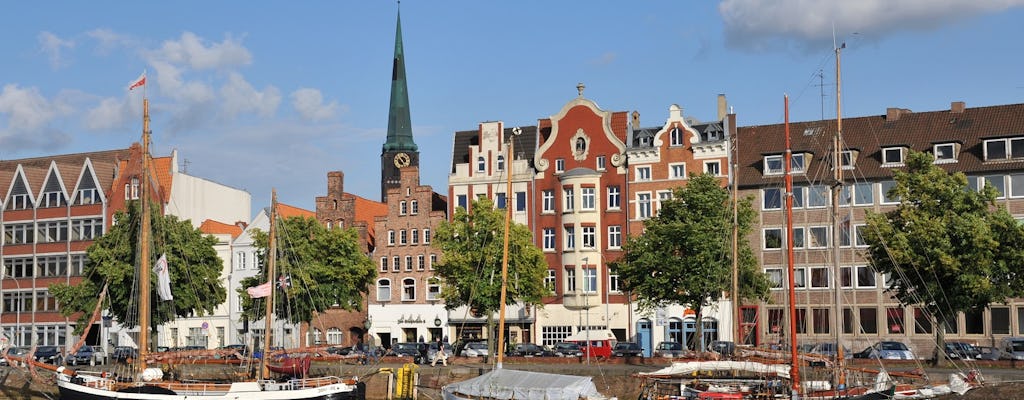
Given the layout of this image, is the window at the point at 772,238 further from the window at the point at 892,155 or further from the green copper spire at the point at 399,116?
the green copper spire at the point at 399,116

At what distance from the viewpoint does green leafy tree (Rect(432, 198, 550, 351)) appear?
86500 mm

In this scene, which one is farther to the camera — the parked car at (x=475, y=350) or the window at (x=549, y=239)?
the window at (x=549, y=239)

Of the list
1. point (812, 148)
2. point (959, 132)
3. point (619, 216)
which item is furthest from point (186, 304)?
point (959, 132)

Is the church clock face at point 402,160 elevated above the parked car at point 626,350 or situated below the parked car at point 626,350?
above

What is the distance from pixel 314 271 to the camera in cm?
9119

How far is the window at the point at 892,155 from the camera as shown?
93.3 metres

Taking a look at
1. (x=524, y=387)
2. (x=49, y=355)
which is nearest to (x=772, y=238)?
(x=524, y=387)

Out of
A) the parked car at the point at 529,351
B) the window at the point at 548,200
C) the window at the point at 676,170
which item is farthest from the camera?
the window at the point at 548,200

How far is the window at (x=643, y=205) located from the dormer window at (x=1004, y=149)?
24.4 meters

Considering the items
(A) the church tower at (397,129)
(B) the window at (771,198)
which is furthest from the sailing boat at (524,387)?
(A) the church tower at (397,129)

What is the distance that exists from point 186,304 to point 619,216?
32.7m

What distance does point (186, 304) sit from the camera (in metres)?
90.0

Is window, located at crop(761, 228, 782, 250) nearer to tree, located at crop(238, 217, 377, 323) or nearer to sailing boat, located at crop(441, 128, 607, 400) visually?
tree, located at crop(238, 217, 377, 323)

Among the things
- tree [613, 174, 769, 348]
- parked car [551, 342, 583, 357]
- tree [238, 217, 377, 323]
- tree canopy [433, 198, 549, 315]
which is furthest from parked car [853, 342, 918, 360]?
tree [238, 217, 377, 323]
